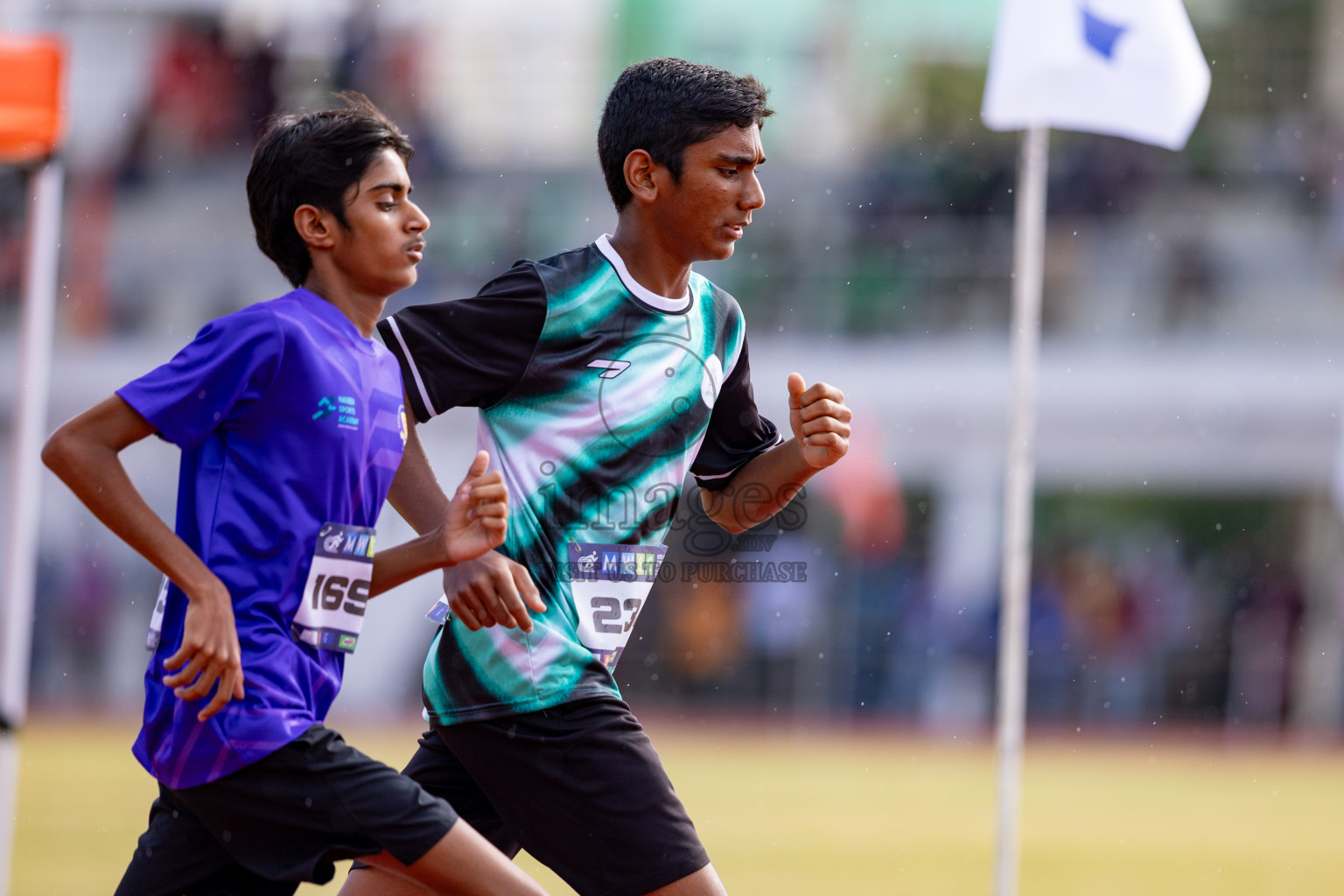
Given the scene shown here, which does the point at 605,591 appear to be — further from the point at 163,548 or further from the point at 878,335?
the point at 878,335

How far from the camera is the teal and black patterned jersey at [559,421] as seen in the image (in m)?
2.80

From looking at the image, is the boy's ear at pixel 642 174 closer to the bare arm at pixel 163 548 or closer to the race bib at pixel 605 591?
the race bib at pixel 605 591

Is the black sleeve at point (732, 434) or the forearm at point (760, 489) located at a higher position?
the black sleeve at point (732, 434)

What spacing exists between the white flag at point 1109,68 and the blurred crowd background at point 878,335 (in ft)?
30.9

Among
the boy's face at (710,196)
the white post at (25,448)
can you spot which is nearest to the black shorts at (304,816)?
the boy's face at (710,196)

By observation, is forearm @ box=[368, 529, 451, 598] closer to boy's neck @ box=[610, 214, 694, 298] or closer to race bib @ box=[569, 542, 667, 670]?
race bib @ box=[569, 542, 667, 670]

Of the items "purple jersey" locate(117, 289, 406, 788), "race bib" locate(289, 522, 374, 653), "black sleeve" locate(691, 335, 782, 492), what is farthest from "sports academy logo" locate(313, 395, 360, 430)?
"black sleeve" locate(691, 335, 782, 492)

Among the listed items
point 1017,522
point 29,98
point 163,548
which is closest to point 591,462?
point 163,548

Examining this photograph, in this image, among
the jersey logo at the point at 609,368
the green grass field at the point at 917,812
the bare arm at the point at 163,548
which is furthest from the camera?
the green grass field at the point at 917,812

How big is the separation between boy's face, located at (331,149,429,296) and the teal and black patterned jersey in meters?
0.11

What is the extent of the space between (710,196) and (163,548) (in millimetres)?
1177

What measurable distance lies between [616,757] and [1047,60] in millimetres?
3520


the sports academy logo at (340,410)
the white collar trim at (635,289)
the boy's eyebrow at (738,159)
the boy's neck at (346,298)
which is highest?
the boy's eyebrow at (738,159)

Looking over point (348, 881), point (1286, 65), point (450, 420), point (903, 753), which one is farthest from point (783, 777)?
point (1286, 65)
